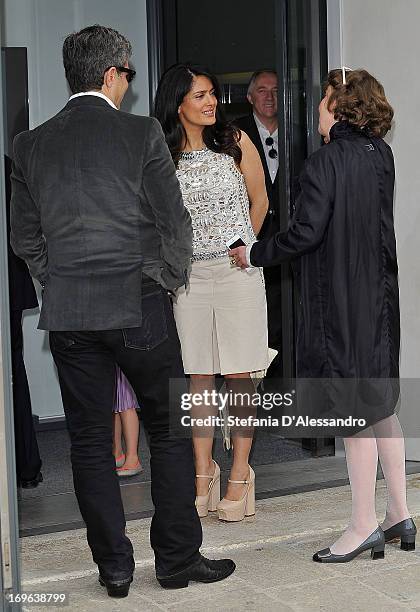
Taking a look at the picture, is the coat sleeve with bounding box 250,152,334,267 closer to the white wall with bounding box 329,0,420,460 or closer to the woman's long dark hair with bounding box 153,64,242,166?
the woman's long dark hair with bounding box 153,64,242,166

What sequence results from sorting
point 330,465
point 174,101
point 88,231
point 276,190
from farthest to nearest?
point 276,190 → point 330,465 → point 174,101 → point 88,231

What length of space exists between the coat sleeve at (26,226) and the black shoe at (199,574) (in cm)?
98

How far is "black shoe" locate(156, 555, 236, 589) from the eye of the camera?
3.27 metres

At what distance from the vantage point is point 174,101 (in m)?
3.85

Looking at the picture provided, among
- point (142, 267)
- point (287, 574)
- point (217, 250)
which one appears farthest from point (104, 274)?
point (287, 574)

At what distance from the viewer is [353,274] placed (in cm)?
338

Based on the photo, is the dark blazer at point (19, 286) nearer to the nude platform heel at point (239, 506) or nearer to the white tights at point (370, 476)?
the nude platform heel at point (239, 506)

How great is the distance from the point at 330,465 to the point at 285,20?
1.99 m

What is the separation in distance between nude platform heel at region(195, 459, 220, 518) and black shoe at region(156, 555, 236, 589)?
2.04ft

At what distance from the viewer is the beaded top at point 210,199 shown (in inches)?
151

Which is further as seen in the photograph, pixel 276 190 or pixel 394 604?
pixel 276 190

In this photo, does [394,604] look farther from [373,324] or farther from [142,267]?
[142,267]

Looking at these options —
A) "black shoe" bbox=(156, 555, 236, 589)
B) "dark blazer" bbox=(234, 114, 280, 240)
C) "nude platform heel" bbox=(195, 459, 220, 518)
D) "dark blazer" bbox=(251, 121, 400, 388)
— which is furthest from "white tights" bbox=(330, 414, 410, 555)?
"dark blazer" bbox=(234, 114, 280, 240)

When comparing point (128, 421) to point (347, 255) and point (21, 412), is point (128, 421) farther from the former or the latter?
point (347, 255)
